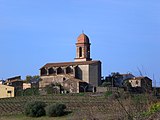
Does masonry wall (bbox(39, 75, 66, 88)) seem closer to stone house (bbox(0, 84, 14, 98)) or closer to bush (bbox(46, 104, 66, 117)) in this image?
stone house (bbox(0, 84, 14, 98))

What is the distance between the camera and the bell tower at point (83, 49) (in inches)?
3720

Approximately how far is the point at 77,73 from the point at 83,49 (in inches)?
348

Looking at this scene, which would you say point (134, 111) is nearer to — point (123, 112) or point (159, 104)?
point (123, 112)

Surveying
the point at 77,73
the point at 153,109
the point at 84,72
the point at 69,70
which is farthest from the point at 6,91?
the point at 153,109

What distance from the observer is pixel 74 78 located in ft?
275

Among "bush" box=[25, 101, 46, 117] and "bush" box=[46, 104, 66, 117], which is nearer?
"bush" box=[46, 104, 66, 117]

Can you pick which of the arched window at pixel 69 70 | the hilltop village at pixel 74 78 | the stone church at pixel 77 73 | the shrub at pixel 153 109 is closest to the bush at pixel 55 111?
the hilltop village at pixel 74 78

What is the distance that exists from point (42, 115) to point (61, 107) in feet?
6.89

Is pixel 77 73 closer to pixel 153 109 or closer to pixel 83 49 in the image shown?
pixel 83 49

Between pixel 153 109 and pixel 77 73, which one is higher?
pixel 77 73

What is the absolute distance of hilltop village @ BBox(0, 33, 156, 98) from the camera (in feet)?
253

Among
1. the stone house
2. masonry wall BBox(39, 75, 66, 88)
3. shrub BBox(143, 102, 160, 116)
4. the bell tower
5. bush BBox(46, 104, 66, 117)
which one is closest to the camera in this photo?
shrub BBox(143, 102, 160, 116)

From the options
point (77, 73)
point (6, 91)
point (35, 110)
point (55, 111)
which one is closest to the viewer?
point (55, 111)

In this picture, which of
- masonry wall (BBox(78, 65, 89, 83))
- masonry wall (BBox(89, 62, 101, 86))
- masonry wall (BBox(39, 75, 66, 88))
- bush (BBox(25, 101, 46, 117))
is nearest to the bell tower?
masonry wall (BBox(78, 65, 89, 83))
